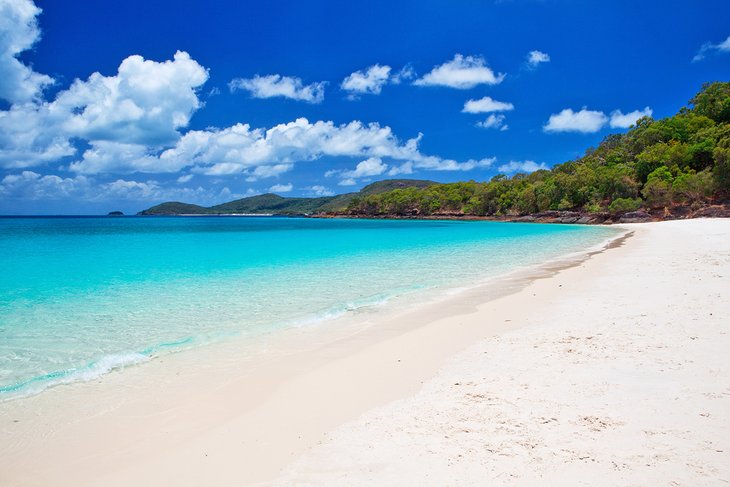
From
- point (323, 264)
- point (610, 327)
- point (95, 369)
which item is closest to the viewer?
point (95, 369)

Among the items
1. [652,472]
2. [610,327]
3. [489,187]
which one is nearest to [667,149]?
[489,187]

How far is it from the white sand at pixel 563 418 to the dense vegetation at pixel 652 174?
5928cm

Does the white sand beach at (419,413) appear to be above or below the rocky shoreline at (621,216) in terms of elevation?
below

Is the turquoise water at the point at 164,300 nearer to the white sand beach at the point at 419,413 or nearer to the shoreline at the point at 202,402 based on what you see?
the shoreline at the point at 202,402

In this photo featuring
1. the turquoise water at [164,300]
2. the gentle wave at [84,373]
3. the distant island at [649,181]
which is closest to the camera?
the gentle wave at [84,373]

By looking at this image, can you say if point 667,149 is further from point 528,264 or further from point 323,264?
point 323,264

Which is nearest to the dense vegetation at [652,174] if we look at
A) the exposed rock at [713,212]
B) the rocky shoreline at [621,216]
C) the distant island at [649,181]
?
the distant island at [649,181]

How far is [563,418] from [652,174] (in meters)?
73.1

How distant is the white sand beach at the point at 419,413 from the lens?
3254 millimetres

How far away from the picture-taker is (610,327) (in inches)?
271

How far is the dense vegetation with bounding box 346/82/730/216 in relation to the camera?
53.8m

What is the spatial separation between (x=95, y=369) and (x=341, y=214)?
573 ft

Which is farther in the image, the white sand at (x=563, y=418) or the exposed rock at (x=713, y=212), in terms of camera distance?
the exposed rock at (x=713, y=212)

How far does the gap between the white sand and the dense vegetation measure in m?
59.3
